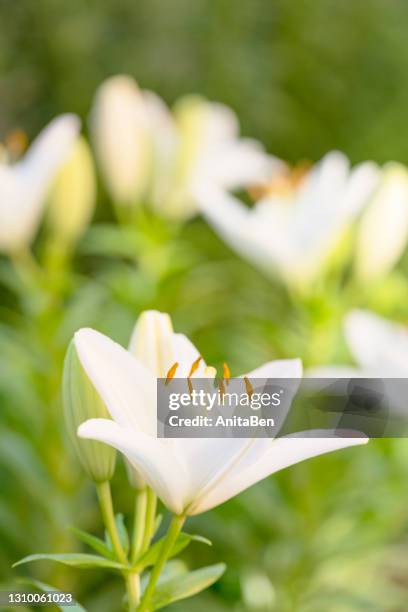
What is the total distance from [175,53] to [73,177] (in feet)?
4.93

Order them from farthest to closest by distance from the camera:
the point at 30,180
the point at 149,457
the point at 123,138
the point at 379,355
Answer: the point at 123,138 → the point at 30,180 → the point at 379,355 → the point at 149,457

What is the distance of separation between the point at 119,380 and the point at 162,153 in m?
0.55

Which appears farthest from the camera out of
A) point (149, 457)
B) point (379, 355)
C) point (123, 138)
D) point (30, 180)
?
point (123, 138)

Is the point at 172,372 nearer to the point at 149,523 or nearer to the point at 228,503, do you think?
the point at 149,523

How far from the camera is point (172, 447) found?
1.27 feet

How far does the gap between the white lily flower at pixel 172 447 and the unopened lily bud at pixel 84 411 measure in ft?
0.05

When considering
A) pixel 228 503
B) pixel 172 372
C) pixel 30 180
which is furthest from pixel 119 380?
pixel 228 503

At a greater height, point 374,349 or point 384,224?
point 384,224

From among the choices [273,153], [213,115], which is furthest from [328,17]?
[213,115]

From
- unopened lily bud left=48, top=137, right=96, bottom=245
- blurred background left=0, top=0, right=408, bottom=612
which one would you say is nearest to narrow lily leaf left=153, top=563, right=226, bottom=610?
blurred background left=0, top=0, right=408, bottom=612

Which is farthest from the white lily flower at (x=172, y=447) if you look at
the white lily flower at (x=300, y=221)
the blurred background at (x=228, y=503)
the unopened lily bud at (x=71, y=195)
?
the unopened lily bud at (x=71, y=195)

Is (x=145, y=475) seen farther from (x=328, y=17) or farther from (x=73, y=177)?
(x=328, y=17)

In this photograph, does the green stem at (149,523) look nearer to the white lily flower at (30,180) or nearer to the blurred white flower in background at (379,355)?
the blurred white flower in background at (379,355)

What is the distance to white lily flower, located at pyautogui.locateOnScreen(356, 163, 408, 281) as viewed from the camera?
78 cm
